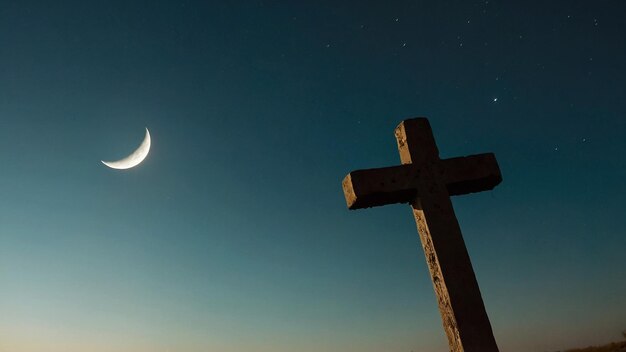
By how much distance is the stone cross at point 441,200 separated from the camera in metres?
2.70

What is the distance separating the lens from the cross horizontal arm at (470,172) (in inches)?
130

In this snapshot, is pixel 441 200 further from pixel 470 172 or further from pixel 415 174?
pixel 470 172

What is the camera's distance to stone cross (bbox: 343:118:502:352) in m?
2.70

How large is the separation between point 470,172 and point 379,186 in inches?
34.4

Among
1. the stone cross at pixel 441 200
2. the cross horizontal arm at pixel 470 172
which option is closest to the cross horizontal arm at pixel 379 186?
the stone cross at pixel 441 200

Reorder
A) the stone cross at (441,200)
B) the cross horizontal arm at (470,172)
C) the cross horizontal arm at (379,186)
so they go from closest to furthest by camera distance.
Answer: the stone cross at (441,200)
the cross horizontal arm at (379,186)
the cross horizontal arm at (470,172)

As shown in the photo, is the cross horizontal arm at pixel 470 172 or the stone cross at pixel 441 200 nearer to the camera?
the stone cross at pixel 441 200

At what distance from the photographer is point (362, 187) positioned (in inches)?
122

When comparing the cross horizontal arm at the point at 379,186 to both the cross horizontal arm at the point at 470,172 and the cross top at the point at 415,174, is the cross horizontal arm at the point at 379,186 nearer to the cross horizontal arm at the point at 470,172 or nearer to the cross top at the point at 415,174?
the cross top at the point at 415,174

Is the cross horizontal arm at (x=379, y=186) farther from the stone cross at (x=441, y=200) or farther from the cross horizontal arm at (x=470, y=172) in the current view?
the cross horizontal arm at (x=470, y=172)

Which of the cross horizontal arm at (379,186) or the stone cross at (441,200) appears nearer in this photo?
the stone cross at (441,200)

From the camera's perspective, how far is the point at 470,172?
334 cm

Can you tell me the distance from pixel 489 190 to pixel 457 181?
529mm

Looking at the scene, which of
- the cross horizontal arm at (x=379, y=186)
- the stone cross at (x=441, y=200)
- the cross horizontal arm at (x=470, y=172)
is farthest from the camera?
the cross horizontal arm at (x=470, y=172)
